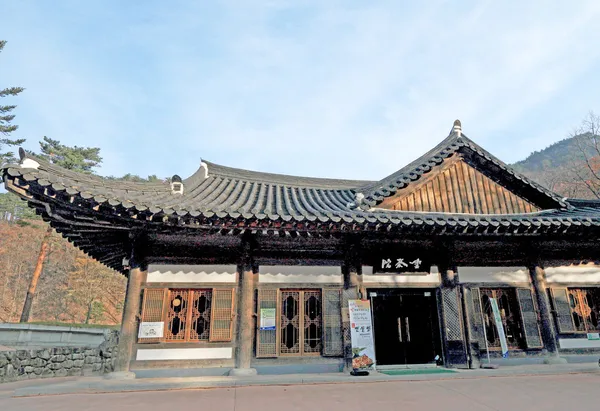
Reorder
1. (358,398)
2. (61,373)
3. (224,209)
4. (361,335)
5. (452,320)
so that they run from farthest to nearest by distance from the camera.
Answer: (61,373), (452,320), (361,335), (224,209), (358,398)

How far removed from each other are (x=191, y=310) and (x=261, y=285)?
1.84m

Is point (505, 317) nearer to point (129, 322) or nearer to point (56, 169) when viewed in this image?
point (129, 322)

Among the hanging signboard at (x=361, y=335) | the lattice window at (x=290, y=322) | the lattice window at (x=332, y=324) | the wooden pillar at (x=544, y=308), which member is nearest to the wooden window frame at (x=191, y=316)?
the lattice window at (x=290, y=322)

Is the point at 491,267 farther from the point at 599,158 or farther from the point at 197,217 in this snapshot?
the point at 599,158

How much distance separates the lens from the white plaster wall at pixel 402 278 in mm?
9594

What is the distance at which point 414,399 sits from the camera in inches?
255

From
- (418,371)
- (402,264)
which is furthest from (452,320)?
(402,264)

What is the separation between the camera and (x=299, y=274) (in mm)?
9289

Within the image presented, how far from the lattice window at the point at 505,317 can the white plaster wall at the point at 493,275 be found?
0.28 m

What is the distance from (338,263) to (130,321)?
5.39 metres

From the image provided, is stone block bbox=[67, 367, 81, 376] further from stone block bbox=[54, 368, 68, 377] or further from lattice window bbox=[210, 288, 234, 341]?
lattice window bbox=[210, 288, 234, 341]

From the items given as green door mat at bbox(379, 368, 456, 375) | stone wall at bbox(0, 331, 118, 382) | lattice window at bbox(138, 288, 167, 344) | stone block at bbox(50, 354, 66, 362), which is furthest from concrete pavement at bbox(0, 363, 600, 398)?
stone block at bbox(50, 354, 66, 362)

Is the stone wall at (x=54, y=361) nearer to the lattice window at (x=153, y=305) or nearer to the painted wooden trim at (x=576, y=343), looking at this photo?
the lattice window at (x=153, y=305)

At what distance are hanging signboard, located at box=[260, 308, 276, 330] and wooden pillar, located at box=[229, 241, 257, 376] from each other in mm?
229
